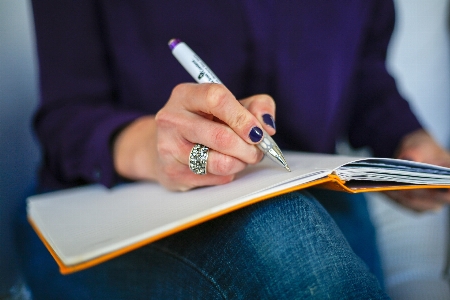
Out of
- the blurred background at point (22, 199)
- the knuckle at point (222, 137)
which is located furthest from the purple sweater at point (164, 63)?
the knuckle at point (222, 137)

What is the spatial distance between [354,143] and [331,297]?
2.10 ft

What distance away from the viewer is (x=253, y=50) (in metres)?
0.66

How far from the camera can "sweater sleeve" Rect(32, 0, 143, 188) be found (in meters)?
0.59

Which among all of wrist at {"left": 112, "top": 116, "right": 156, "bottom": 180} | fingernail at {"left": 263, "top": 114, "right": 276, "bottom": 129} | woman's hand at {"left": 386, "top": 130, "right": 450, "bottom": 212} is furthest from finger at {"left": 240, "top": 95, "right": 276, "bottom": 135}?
woman's hand at {"left": 386, "top": 130, "right": 450, "bottom": 212}

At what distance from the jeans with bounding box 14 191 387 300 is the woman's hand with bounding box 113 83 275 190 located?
0.05 m

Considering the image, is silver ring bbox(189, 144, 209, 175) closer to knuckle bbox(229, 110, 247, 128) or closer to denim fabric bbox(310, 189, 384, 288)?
knuckle bbox(229, 110, 247, 128)

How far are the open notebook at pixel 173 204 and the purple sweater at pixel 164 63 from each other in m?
0.11

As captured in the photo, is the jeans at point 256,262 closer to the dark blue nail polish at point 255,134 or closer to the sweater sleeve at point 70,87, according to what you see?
the dark blue nail polish at point 255,134

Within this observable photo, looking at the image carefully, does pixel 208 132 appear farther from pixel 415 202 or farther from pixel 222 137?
pixel 415 202

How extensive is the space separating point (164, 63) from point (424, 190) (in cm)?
47

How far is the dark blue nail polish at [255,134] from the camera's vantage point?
39cm

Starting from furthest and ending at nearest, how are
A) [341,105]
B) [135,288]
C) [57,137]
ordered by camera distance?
[341,105] < [57,137] < [135,288]

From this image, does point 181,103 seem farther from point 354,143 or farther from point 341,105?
point 354,143

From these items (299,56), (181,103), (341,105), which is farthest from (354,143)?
(181,103)
